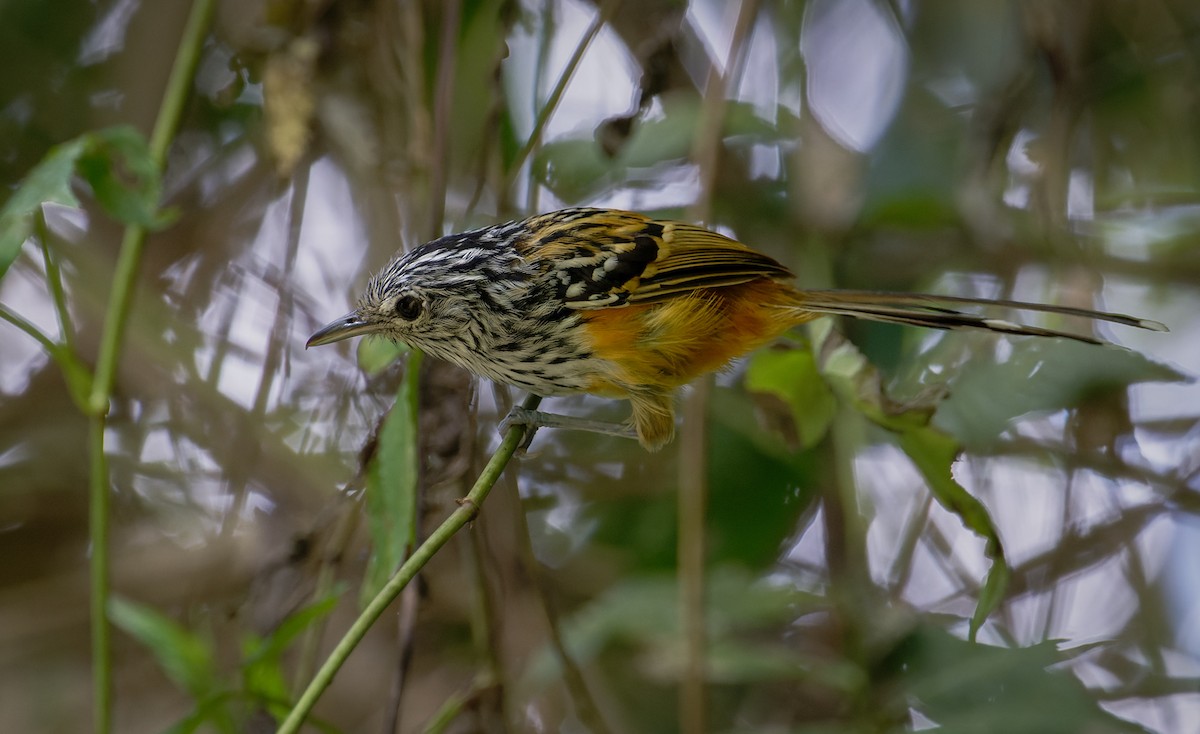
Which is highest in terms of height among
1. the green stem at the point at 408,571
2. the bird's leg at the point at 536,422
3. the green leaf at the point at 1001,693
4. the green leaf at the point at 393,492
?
the bird's leg at the point at 536,422

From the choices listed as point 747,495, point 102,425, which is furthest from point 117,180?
point 747,495

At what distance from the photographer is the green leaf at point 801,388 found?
9.71 ft

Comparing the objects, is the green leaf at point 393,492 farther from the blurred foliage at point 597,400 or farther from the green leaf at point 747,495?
the green leaf at point 747,495

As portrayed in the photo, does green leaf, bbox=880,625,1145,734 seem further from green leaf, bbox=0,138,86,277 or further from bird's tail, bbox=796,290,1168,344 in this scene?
green leaf, bbox=0,138,86,277

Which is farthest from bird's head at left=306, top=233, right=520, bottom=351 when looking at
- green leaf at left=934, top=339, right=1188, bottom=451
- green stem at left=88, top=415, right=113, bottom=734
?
green leaf at left=934, top=339, right=1188, bottom=451

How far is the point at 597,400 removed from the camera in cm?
475

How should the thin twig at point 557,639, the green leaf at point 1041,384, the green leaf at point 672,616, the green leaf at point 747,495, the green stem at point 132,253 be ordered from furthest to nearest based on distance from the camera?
the green leaf at point 747,495
the green leaf at point 672,616
the green leaf at point 1041,384
the thin twig at point 557,639
the green stem at point 132,253

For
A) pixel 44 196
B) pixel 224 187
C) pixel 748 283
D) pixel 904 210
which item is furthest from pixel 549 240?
pixel 224 187

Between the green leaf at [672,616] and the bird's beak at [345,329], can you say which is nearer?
the bird's beak at [345,329]

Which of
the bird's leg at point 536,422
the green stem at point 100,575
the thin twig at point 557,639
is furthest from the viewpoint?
the thin twig at point 557,639

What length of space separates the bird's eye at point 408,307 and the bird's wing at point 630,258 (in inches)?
14.6

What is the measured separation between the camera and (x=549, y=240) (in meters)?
3.14

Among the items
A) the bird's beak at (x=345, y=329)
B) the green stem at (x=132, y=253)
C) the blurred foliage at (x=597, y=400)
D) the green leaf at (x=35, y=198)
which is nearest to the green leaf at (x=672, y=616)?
the blurred foliage at (x=597, y=400)

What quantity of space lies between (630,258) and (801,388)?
0.62 meters
